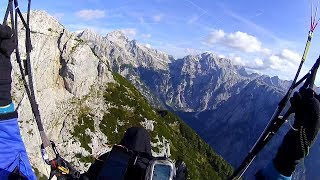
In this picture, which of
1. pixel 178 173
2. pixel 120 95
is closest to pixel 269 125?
pixel 178 173

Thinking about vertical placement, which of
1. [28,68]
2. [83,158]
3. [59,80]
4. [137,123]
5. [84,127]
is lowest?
[83,158]

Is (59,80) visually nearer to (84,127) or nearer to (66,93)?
(66,93)

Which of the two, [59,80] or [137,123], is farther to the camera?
[137,123]

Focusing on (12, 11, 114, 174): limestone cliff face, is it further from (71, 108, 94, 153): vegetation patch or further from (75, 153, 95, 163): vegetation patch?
(71, 108, 94, 153): vegetation patch

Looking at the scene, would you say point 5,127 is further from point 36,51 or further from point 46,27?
point 46,27

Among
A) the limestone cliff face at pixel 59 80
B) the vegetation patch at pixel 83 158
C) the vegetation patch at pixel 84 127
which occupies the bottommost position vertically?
the vegetation patch at pixel 83 158

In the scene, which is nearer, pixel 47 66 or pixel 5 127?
pixel 5 127

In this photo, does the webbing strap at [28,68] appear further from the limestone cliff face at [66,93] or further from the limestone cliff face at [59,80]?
the limestone cliff face at [59,80]

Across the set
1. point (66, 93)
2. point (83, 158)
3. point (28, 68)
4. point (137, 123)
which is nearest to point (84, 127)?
point (66, 93)

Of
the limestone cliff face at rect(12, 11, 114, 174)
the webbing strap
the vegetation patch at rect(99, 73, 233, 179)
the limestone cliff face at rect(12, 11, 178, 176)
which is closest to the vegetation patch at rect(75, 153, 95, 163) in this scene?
the limestone cliff face at rect(12, 11, 178, 176)

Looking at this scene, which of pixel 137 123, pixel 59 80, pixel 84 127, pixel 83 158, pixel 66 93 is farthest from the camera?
pixel 137 123

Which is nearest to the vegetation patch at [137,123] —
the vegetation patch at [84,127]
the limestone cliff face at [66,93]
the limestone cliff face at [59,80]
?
the limestone cliff face at [66,93]
